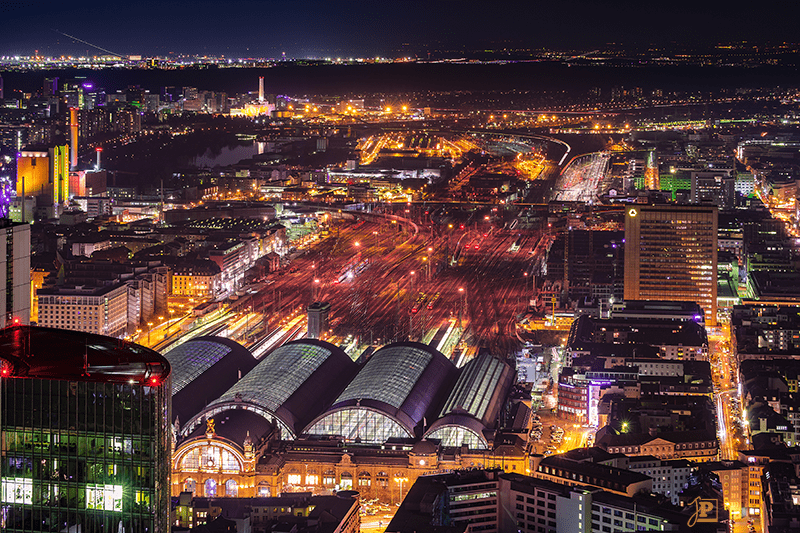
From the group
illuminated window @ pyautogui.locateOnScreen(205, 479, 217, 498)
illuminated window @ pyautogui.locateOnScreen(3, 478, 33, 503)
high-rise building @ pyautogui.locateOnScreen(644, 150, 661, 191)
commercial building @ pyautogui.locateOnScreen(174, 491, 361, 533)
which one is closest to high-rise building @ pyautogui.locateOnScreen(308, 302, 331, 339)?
illuminated window @ pyautogui.locateOnScreen(205, 479, 217, 498)

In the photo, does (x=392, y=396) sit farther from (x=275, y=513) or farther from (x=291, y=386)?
(x=275, y=513)

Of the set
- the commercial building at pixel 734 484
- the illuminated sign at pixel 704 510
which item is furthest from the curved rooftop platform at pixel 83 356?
the commercial building at pixel 734 484

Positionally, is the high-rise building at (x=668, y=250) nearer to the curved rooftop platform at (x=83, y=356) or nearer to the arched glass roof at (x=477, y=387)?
the arched glass roof at (x=477, y=387)

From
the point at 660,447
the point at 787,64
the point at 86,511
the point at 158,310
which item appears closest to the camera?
the point at 86,511

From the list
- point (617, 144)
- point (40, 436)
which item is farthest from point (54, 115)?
point (40, 436)

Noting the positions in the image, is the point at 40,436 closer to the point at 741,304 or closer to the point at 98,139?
the point at 741,304

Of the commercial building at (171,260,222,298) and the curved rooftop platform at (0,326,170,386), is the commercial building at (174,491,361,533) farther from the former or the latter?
the commercial building at (171,260,222,298)
